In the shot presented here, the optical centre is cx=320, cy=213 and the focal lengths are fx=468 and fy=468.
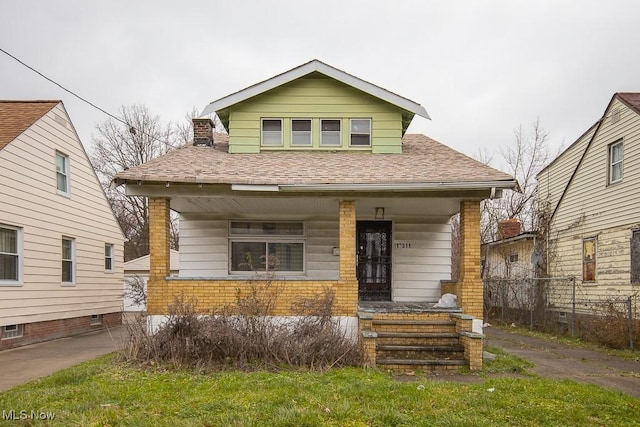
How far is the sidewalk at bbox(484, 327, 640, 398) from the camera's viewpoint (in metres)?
7.19

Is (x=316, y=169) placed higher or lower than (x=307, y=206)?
higher

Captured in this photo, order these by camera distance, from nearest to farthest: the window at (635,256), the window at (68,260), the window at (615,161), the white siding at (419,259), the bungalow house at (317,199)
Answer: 1. the bungalow house at (317,199)
2. the white siding at (419,259)
3. the window at (635,256)
4. the window at (615,161)
5. the window at (68,260)

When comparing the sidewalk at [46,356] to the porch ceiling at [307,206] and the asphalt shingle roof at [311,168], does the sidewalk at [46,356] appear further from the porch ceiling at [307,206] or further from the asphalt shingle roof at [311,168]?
the asphalt shingle roof at [311,168]

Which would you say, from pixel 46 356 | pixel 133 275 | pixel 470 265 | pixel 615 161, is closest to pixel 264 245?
pixel 470 265

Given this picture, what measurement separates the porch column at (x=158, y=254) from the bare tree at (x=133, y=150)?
21129 millimetres

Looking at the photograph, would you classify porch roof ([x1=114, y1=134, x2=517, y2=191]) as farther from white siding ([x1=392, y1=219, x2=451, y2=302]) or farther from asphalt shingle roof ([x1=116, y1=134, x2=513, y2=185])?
white siding ([x1=392, y1=219, x2=451, y2=302])

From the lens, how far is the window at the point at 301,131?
37.9 ft

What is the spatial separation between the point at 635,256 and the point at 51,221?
15125 millimetres

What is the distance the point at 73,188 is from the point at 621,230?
15311 mm

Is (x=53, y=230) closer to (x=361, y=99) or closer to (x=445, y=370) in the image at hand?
(x=361, y=99)

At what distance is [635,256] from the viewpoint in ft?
39.0

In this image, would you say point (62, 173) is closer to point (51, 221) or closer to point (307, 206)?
point (51, 221)

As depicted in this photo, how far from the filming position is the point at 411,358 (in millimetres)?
7961

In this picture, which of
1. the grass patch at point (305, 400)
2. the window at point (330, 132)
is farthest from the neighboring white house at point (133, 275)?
the grass patch at point (305, 400)
